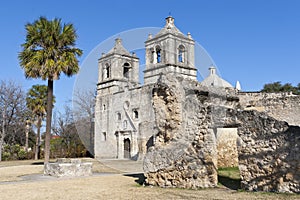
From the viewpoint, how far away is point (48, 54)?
17531mm

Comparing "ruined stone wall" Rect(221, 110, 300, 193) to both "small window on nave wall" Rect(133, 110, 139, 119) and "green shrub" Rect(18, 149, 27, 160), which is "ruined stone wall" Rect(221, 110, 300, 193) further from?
"green shrub" Rect(18, 149, 27, 160)

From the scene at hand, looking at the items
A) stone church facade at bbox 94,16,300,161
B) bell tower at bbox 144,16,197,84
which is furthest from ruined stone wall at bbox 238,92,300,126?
bell tower at bbox 144,16,197,84

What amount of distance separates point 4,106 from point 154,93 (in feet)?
84.4

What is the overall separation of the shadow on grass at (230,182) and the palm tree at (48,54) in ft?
32.5

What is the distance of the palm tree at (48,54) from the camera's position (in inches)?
682

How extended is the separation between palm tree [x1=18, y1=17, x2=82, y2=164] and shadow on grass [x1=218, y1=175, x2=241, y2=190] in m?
9.89

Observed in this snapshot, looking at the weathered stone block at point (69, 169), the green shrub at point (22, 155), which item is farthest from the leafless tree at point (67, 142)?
the weathered stone block at point (69, 169)

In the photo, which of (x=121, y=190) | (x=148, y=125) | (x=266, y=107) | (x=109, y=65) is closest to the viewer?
(x=121, y=190)

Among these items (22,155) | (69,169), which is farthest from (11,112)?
(69,169)

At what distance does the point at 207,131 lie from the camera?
978 cm

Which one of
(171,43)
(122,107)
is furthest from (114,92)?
(171,43)

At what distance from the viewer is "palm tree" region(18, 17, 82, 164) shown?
17312 mm

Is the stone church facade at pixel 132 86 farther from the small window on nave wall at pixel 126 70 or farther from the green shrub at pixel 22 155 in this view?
the green shrub at pixel 22 155

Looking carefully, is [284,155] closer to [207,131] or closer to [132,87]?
[207,131]
